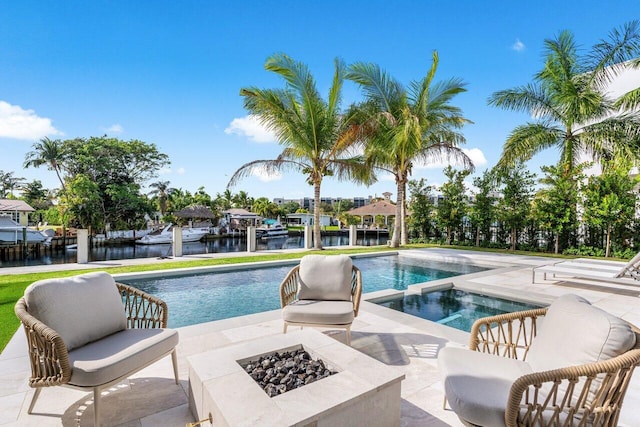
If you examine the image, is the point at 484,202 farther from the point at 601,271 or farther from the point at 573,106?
the point at 601,271

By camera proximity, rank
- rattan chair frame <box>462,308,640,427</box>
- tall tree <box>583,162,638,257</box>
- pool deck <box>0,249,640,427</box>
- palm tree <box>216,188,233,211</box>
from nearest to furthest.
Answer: rattan chair frame <box>462,308,640,427</box>, pool deck <box>0,249,640,427</box>, tall tree <box>583,162,638,257</box>, palm tree <box>216,188,233,211</box>

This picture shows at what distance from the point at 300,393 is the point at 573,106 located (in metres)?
14.1

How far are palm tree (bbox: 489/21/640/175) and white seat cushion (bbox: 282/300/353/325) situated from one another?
12.2 metres

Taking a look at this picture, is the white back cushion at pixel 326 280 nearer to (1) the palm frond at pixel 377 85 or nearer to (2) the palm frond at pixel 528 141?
(1) the palm frond at pixel 377 85

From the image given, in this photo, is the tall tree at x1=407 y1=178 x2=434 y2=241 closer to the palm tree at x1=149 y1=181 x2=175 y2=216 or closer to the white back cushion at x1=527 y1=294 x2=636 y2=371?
the white back cushion at x1=527 y1=294 x2=636 y2=371

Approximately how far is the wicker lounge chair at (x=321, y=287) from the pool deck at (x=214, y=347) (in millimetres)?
458

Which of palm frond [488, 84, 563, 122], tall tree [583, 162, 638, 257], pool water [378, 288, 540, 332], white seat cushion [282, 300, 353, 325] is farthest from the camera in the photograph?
palm frond [488, 84, 563, 122]

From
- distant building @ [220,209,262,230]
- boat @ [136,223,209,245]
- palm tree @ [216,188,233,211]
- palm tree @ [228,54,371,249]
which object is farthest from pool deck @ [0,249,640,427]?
palm tree @ [216,188,233,211]

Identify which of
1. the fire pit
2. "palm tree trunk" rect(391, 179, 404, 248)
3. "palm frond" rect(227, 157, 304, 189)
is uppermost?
"palm frond" rect(227, 157, 304, 189)

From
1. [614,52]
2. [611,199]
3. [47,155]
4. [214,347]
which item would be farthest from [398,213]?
[47,155]

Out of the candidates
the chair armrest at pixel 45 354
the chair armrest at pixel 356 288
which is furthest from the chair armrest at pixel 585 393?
the chair armrest at pixel 45 354

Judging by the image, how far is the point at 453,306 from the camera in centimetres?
581

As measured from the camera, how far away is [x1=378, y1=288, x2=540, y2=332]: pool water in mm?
5262

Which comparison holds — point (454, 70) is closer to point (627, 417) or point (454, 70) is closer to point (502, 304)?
point (502, 304)
